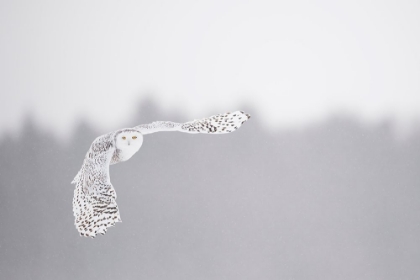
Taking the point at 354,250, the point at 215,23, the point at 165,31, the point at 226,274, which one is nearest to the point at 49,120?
the point at 165,31

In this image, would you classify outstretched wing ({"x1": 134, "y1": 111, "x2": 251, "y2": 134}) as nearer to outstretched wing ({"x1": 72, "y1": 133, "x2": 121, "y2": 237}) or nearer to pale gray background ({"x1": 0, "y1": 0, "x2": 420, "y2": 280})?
outstretched wing ({"x1": 72, "y1": 133, "x2": 121, "y2": 237})

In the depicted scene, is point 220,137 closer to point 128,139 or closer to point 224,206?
point 224,206

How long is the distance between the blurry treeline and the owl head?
3.29 ft

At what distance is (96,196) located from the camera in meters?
1.80

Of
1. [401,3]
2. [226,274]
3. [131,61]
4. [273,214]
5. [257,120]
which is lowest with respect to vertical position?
[226,274]

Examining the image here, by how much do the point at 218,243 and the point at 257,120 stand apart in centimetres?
69

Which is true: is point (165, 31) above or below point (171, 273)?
above

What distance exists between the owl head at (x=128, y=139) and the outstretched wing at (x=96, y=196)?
26 millimetres

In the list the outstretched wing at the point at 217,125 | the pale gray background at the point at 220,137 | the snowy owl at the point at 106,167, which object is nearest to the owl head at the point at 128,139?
the snowy owl at the point at 106,167

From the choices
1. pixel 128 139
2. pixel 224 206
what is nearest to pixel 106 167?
pixel 128 139

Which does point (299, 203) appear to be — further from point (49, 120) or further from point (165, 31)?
point (49, 120)

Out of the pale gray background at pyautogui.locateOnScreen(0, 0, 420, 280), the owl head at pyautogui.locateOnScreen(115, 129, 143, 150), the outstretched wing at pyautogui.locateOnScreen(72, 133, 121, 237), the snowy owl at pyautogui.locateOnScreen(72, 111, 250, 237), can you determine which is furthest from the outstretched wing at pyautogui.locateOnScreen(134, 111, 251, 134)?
the pale gray background at pyautogui.locateOnScreen(0, 0, 420, 280)

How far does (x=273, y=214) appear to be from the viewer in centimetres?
304

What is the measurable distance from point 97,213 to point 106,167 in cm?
19
